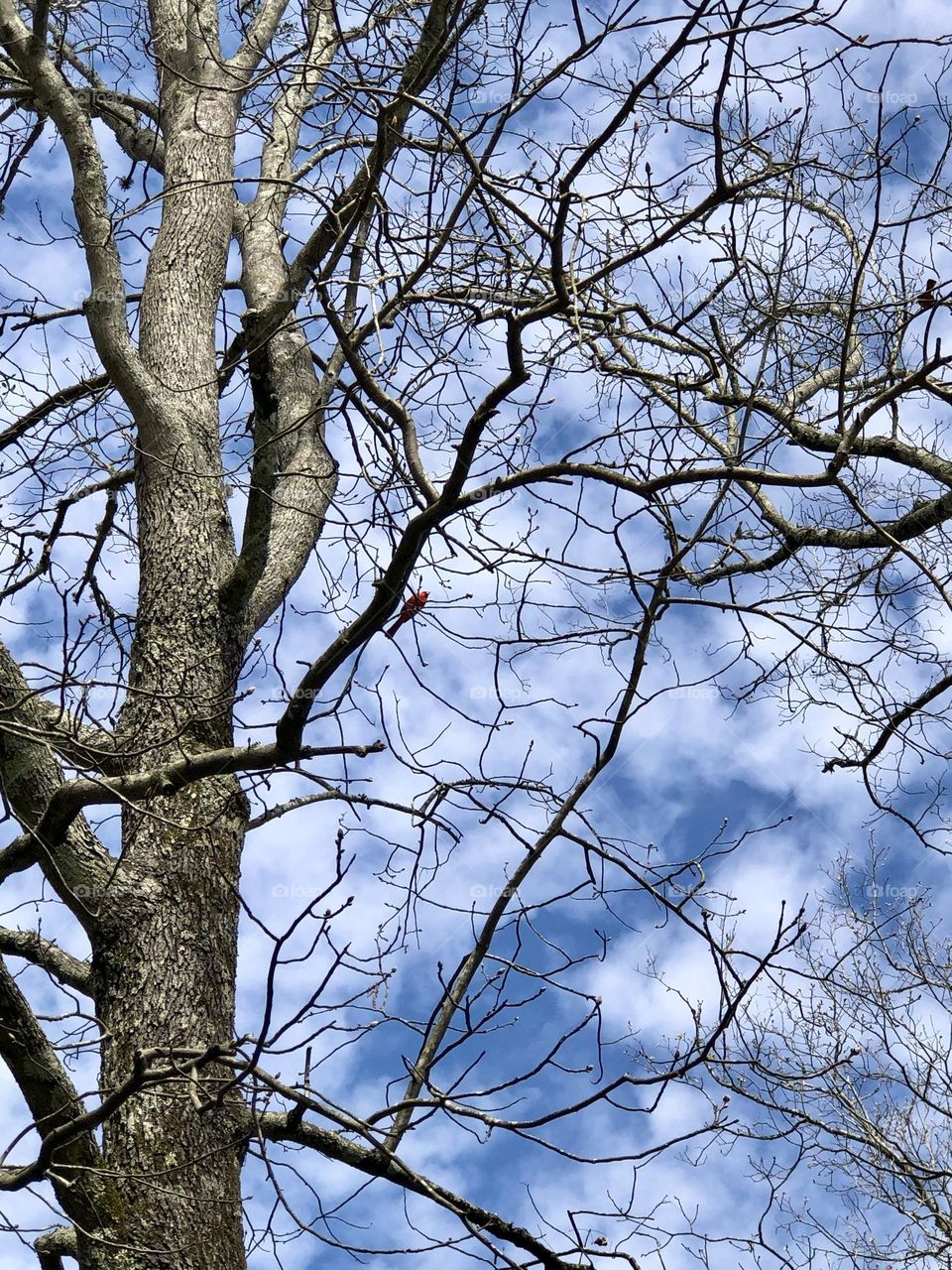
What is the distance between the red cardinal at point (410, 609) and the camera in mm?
3588

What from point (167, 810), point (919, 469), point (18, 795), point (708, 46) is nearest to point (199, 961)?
point (167, 810)

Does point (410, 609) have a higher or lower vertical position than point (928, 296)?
lower

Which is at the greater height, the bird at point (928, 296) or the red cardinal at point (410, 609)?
the bird at point (928, 296)

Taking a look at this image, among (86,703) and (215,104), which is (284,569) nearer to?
(86,703)

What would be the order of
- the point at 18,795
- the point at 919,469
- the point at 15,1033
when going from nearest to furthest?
the point at 15,1033, the point at 18,795, the point at 919,469

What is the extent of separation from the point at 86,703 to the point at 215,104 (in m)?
3.75

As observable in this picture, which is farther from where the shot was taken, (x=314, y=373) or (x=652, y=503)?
(x=314, y=373)

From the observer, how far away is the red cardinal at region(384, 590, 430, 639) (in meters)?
3.59

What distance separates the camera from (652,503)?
3.51 m

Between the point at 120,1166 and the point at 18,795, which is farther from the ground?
the point at 18,795

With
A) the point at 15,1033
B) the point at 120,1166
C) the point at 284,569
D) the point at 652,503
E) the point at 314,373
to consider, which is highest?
the point at 314,373

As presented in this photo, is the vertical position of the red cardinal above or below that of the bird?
below

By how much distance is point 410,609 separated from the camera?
371 cm

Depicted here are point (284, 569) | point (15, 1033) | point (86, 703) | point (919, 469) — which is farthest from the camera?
point (919, 469)
